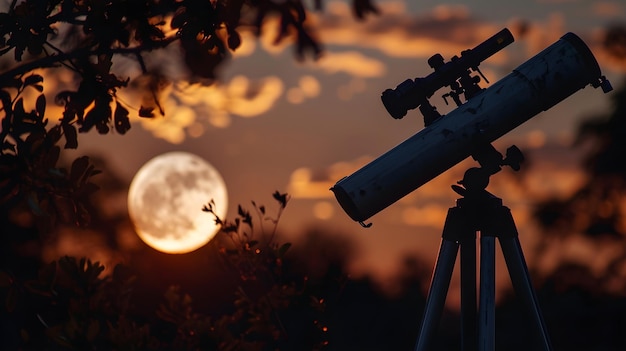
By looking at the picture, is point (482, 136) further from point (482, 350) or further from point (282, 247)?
point (282, 247)

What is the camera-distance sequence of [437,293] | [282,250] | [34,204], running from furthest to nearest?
[282,250]
[437,293]
[34,204]

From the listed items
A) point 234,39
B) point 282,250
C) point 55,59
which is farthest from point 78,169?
point 282,250

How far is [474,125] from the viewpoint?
19.6ft

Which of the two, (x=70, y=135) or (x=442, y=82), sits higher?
(x=442, y=82)

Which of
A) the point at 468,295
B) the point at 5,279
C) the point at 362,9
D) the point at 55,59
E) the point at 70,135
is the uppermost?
the point at 55,59

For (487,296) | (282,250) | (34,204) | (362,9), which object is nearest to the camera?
(362,9)

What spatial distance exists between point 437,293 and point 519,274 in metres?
0.50

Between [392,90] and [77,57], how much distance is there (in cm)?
202

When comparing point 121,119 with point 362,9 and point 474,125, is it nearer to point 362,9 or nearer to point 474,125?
point 474,125

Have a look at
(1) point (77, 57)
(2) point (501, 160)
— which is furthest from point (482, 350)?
(1) point (77, 57)

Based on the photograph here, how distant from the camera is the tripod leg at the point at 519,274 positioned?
19.5ft

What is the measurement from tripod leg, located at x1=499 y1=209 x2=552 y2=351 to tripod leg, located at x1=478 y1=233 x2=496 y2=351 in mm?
103

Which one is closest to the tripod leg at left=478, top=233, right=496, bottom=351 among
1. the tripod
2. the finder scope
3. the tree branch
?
the tripod

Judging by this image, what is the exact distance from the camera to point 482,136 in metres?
5.97
